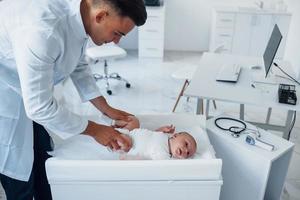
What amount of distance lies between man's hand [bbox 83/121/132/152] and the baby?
0.12 metres

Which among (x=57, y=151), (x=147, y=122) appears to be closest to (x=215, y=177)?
(x=147, y=122)

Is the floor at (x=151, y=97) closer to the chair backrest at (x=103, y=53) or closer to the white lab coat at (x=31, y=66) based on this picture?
the chair backrest at (x=103, y=53)

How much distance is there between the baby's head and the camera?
1.44 meters

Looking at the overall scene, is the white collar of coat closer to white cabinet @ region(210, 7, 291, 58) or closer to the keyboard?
the keyboard

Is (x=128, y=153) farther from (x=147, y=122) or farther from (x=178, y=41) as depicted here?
(x=178, y=41)

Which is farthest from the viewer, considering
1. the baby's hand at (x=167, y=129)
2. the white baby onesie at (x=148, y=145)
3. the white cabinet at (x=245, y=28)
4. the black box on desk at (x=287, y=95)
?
the white cabinet at (x=245, y=28)

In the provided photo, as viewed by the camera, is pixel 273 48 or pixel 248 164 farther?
pixel 273 48

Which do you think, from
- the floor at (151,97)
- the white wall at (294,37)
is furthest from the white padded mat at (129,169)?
the white wall at (294,37)

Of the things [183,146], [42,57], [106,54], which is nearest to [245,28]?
[106,54]

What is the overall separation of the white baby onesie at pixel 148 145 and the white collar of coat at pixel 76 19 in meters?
0.61

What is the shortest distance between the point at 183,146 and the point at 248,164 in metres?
0.36

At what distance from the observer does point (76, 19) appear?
3.32 feet

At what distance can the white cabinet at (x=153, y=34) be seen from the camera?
4426 mm

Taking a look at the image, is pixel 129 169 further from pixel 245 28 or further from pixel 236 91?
pixel 245 28
